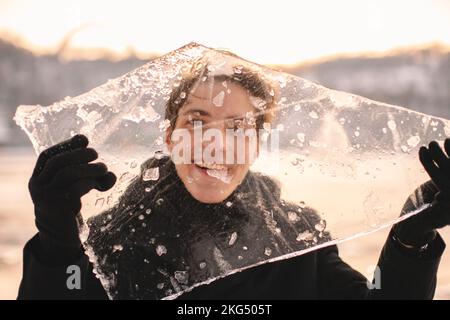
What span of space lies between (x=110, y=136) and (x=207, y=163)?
0.49 feet

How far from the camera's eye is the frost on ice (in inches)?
30.0

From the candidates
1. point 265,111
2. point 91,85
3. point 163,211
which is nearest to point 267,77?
point 265,111

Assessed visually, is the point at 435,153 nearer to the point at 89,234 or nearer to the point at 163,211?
the point at 163,211

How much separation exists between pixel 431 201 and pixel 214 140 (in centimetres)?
31

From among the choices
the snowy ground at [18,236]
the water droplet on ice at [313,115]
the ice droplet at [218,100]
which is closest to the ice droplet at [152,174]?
the ice droplet at [218,100]

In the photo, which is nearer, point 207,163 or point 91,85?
point 207,163

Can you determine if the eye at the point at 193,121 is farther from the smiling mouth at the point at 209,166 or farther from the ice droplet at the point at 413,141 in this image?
the ice droplet at the point at 413,141

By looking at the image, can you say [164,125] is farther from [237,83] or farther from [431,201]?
[431,201]

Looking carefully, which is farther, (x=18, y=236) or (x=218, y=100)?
(x=18, y=236)

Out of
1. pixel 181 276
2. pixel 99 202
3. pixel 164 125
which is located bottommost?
pixel 181 276

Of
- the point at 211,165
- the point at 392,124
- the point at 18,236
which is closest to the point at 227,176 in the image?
the point at 211,165

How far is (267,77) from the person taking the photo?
0.77 m

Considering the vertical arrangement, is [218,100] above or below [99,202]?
above

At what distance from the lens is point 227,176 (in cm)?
76
